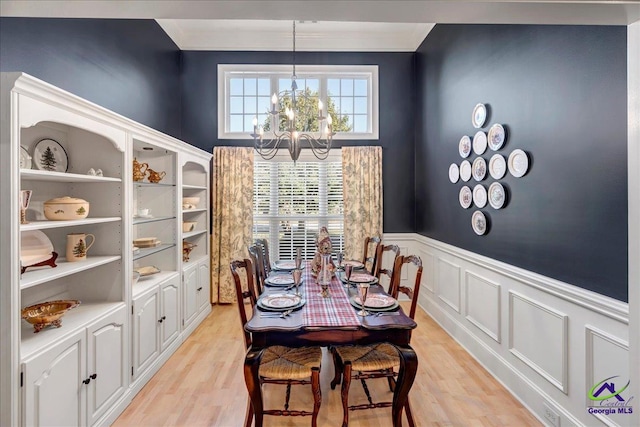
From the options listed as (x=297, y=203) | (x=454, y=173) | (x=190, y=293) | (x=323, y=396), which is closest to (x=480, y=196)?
(x=454, y=173)

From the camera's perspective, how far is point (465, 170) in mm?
3408

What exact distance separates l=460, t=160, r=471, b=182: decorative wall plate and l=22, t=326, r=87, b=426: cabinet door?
3.42m

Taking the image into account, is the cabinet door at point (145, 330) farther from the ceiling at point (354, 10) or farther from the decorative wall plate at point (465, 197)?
the decorative wall plate at point (465, 197)

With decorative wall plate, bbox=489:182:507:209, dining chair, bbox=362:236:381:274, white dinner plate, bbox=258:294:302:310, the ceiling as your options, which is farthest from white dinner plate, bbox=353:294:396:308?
the ceiling

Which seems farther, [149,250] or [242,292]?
[149,250]

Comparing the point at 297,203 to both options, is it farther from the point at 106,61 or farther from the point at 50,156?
the point at 50,156

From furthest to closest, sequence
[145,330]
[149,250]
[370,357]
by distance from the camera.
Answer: [149,250], [145,330], [370,357]

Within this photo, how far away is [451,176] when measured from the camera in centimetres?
376

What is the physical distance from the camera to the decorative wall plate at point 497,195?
9.09 ft

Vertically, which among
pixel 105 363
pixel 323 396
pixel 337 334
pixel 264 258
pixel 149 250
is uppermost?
pixel 149 250

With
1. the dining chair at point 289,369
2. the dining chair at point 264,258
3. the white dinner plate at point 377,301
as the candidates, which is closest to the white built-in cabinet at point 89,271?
the dining chair at point 264,258

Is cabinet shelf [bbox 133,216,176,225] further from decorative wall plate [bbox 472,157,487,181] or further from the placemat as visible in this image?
decorative wall plate [bbox 472,157,487,181]

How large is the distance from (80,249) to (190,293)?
1.67m

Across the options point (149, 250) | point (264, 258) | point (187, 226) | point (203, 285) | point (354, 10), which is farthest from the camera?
point (203, 285)
